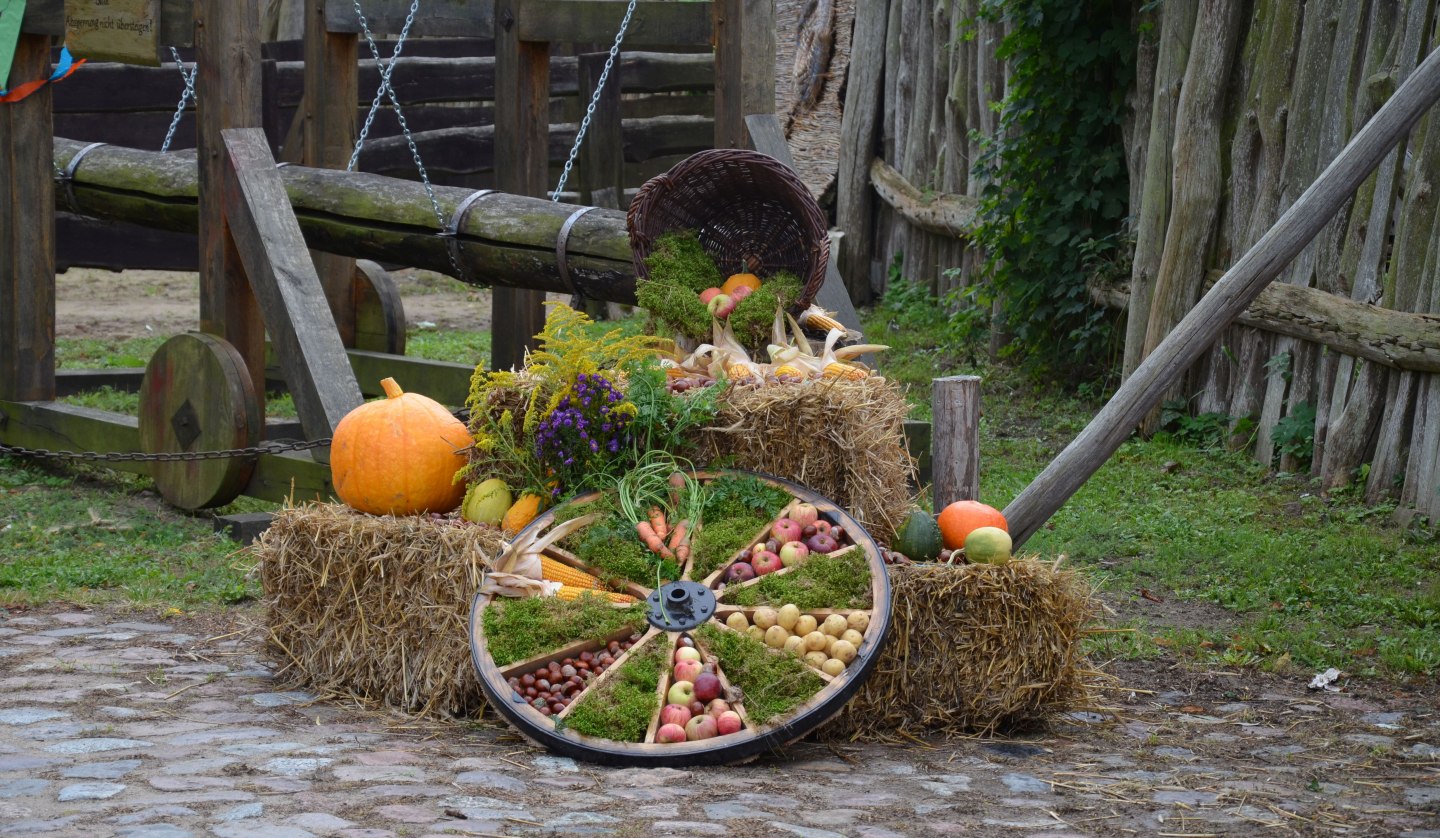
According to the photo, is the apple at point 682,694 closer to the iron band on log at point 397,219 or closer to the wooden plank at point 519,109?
the iron band on log at point 397,219

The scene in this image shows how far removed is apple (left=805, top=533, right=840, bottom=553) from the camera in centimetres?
442

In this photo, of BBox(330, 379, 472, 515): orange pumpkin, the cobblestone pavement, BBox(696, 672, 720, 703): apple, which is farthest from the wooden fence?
BBox(330, 379, 472, 515): orange pumpkin

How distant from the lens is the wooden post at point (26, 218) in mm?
7570

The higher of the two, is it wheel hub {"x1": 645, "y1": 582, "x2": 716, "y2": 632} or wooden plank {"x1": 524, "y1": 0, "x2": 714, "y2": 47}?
wooden plank {"x1": 524, "y1": 0, "x2": 714, "y2": 47}

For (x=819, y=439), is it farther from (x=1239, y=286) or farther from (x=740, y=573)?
(x=1239, y=286)

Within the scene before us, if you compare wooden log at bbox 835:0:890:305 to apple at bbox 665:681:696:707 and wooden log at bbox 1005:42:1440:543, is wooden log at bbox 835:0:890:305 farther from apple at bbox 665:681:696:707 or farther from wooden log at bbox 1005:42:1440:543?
apple at bbox 665:681:696:707

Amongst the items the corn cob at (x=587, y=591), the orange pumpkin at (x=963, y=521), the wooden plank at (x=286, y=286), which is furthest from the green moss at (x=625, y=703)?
the wooden plank at (x=286, y=286)

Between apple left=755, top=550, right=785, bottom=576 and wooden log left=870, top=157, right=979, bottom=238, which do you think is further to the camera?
wooden log left=870, top=157, right=979, bottom=238

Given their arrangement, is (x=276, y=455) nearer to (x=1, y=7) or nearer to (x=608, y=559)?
(x=1, y=7)

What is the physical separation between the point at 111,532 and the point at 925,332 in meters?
6.50

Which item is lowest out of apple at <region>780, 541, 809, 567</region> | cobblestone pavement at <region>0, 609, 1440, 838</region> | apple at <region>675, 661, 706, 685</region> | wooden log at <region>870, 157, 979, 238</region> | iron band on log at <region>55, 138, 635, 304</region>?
cobblestone pavement at <region>0, 609, 1440, 838</region>

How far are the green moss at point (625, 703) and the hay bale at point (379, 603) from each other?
50 centimetres

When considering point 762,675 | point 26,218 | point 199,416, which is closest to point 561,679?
point 762,675

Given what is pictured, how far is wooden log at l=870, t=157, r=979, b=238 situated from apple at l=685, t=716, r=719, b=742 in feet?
22.8
